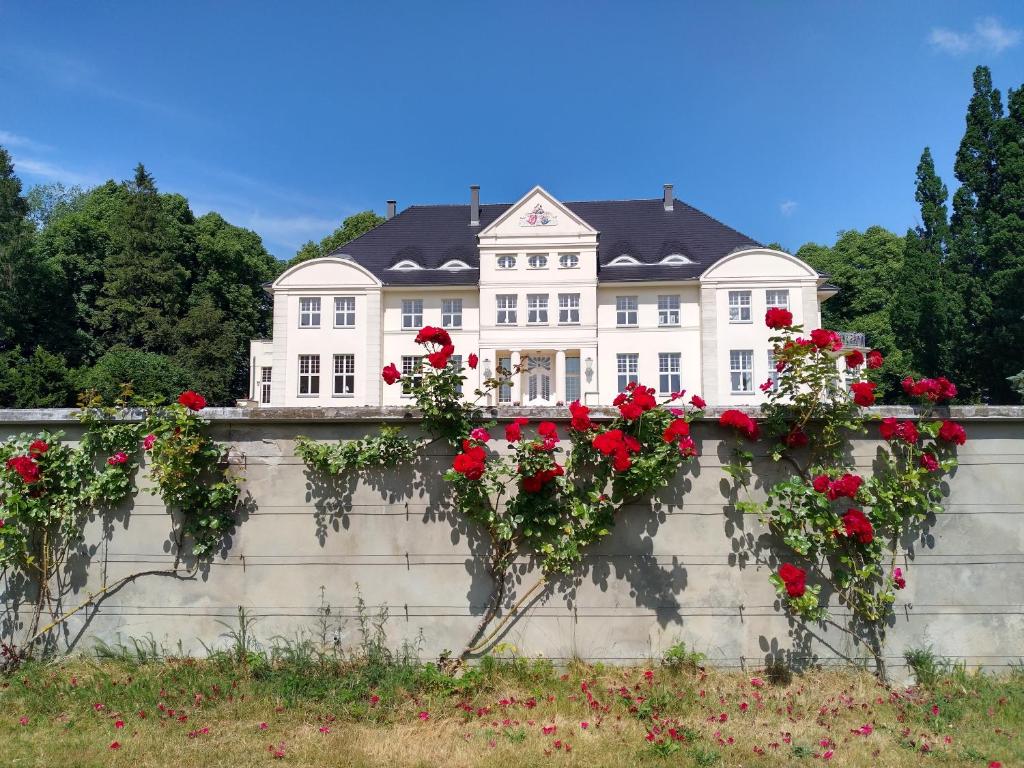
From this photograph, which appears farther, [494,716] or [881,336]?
[881,336]

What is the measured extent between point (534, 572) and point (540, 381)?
86.8ft

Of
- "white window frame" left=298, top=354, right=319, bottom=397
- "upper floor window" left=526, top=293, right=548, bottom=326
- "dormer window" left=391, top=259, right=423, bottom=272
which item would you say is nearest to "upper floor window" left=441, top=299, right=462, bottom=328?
"dormer window" left=391, top=259, right=423, bottom=272

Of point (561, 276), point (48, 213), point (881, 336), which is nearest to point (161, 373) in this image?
point (561, 276)

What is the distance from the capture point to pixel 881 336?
1583 inches

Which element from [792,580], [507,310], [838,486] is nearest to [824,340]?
[838,486]

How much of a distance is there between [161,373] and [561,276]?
A: 1785 cm

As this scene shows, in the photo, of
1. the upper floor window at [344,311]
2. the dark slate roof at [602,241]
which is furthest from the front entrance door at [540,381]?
the upper floor window at [344,311]

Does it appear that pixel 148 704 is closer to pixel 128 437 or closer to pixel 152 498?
pixel 152 498

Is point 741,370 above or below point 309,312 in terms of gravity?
below

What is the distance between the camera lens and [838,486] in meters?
4.84

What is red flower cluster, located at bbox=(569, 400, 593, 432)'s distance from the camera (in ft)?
16.1

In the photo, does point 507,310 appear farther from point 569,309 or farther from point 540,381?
point 540,381

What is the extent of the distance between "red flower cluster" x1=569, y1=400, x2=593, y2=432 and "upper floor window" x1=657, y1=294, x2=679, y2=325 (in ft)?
88.8

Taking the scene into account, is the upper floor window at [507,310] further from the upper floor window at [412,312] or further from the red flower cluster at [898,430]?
the red flower cluster at [898,430]
